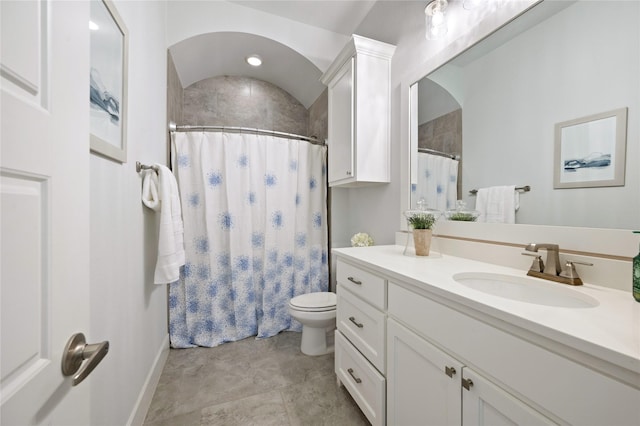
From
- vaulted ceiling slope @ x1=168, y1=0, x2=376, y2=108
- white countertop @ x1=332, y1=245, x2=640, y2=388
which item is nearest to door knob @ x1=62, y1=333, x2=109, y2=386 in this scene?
white countertop @ x1=332, y1=245, x2=640, y2=388

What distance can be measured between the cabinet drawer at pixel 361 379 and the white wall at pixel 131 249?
105 cm

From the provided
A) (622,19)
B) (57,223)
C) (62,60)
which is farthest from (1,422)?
(622,19)

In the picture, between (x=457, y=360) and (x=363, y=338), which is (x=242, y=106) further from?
(x=457, y=360)

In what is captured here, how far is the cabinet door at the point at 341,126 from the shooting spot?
1.76 metres

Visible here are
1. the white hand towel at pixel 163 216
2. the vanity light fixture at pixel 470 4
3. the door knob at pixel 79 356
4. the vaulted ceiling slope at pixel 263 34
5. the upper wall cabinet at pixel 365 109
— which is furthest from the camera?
the vaulted ceiling slope at pixel 263 34

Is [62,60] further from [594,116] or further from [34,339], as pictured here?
[594,116]

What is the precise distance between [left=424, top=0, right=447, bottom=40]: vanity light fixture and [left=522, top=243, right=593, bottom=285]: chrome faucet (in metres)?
1.21

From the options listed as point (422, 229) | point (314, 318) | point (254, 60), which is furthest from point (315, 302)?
point (254, 60)

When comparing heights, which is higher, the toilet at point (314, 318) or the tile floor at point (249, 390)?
the toilet at point (314, 318)

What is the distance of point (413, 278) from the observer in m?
0.91

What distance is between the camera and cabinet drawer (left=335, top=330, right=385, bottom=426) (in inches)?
43.3

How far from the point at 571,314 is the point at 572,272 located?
35 cm

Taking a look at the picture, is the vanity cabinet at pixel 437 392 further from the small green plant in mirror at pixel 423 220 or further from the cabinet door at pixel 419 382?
the small green plant in mirror at pixel 423 220

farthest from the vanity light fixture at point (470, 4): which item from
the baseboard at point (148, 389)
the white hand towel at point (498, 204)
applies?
the baseboard at point (148, 389)
